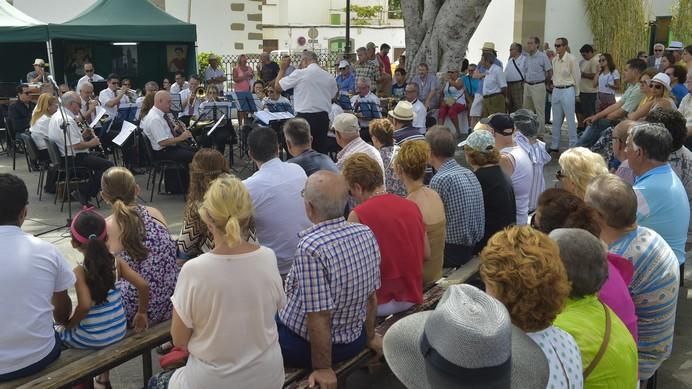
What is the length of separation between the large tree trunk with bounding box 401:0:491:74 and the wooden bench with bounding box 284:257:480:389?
7.75 metres

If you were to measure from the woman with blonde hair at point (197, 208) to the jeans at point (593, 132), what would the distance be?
18.6ft

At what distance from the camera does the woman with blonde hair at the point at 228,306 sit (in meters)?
2.56

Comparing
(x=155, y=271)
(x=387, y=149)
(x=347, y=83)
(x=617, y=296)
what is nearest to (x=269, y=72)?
(x=347, y=83)

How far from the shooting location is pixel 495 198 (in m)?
4.66

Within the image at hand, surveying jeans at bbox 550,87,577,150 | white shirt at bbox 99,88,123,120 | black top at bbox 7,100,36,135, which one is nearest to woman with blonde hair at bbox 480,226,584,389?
jeans at bbox 550,87,577,150

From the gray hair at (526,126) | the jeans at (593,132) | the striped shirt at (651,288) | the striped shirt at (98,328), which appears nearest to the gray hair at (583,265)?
the striped shirt at (651,288)

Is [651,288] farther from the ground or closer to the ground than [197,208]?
closer to the ground

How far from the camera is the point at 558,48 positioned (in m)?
10.9

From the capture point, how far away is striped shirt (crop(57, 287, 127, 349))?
10.7 ft

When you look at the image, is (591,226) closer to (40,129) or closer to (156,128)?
(156,128)

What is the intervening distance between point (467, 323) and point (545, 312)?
19.6 inches

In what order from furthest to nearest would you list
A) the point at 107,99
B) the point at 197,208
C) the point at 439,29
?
the point at 439,29 < the point at 107,99 < the point at 197,208

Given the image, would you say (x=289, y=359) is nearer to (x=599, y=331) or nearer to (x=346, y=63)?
(x=599, y=331)

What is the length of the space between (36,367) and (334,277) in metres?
1.37
